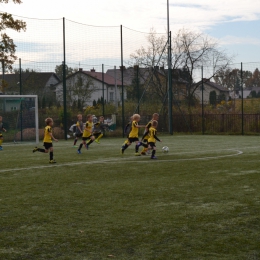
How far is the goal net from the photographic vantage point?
2533cm

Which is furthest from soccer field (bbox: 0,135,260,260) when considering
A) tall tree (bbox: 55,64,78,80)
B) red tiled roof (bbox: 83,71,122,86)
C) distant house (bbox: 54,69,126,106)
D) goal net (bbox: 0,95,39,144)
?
red tiled roof (bbox: 83,71,122,86)

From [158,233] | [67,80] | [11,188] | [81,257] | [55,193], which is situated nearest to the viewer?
[81,257]

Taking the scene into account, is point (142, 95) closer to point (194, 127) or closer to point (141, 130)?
point (141, 130)

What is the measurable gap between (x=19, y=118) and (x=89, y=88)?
327 inches

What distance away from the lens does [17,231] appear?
6.39 m

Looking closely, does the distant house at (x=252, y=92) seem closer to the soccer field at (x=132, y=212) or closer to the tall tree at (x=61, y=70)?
the tall tree at (x=61, y=70)

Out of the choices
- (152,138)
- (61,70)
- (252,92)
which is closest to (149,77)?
(61,70)

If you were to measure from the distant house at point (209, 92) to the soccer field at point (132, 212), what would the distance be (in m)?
21.7

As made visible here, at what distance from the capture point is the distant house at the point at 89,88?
1238 inches

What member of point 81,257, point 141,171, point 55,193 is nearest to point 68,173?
point 141,171

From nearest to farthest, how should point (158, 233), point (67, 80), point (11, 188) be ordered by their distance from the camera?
point (158, 233)
point (11, 188)
point (67, 80)

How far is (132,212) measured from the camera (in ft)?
24.3

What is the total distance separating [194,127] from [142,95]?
188 inches

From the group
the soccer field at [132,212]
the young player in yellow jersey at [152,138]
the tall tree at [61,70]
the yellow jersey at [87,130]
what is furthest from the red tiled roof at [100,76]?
the soccer field at [132,212]
